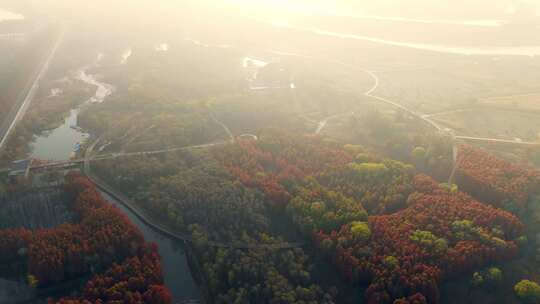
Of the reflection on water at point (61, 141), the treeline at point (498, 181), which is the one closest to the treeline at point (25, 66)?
the reflection on water at point (61, 141)

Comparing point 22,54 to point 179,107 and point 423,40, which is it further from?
point 423,40

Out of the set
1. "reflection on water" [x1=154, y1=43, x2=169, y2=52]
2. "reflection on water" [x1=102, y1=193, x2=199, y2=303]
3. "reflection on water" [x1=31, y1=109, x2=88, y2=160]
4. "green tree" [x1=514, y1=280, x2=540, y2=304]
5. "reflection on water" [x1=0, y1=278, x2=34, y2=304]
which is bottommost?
"reflection on water" [x1=0, y1=278, x2=34, y2=304]

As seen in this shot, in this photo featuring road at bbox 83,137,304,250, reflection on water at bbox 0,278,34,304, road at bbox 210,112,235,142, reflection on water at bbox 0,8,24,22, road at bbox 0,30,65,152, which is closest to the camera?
reflection on water at bbox 0,278,34,304

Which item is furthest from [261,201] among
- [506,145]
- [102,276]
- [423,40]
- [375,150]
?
[423,40]

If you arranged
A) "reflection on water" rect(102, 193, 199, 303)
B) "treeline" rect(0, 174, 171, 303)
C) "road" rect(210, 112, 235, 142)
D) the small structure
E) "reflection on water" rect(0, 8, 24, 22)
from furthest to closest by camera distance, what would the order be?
"reflection on water" rect(0, 8, 24, 22) → "road" rect(210, 112, 235, 142) → the small structure → "reflection on water" rect(102, 193, 199, 303) → "treeline" rect(0, 174, 171, 303)

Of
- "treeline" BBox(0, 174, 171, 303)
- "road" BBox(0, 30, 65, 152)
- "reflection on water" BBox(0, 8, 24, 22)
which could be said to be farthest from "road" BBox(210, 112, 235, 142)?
"reflection on water" BBox(0, 8, 24, 22)

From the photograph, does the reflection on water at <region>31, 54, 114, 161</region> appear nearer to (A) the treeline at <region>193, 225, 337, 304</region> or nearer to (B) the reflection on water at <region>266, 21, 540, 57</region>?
(A) the treeline at <region>193, 225, 337, 304</region>
